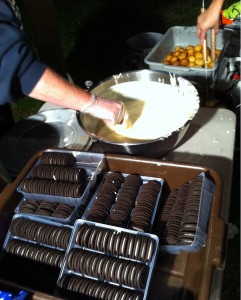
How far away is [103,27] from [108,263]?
381 cm

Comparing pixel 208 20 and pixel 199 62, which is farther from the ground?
pixel 208 20

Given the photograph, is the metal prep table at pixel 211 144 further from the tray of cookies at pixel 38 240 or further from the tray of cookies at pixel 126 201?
the tray of cookies at pixel 38 240

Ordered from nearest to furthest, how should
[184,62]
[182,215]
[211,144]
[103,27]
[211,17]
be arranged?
[182,215] → [211,144] → [211,17] → [184,62] → [103,27]

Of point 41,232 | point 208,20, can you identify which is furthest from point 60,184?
point 208,20

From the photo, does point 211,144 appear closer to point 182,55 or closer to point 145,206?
point 145,206

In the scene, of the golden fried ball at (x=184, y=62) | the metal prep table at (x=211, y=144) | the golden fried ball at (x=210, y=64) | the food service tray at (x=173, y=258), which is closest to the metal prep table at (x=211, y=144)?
the metal prep table at (x=211, y=144)

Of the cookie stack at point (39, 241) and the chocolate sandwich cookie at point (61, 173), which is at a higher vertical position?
the chocolate sandwich cookie at point (61, 173)

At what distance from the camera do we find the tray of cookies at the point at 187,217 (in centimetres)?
79

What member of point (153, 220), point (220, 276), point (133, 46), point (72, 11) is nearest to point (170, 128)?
point (153, 220)

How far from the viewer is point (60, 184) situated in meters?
0.92

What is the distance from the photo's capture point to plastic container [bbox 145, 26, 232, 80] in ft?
5.77

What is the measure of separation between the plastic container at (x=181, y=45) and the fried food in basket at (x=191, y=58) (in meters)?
0.06

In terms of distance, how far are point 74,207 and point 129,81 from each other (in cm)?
62

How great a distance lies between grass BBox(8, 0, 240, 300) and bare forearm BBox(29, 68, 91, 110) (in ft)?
6.50
